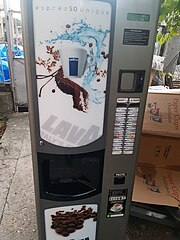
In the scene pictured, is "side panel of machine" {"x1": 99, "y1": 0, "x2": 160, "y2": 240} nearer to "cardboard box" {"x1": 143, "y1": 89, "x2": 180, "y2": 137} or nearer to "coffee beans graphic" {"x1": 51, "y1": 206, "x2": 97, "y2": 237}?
"coffee beans graphic" {"x1": 51, "y1": 206, "x2": 97, "y2": 237}

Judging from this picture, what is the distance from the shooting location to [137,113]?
2.83 ft

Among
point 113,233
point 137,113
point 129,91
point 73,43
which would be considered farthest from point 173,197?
point 73,43

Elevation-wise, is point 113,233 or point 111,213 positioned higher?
point 111,213

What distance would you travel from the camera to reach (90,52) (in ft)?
2.41

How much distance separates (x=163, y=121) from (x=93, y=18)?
92 centimetres

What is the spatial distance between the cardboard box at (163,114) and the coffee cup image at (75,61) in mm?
766

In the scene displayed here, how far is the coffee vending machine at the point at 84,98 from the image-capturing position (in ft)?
2.26

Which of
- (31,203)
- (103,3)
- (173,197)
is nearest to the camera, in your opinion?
(103,3)

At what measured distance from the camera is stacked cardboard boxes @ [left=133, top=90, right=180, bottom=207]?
1.36 m

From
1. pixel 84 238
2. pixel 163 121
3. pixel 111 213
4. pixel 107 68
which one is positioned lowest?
pixel 84 238

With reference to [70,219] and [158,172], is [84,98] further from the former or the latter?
[158,172]

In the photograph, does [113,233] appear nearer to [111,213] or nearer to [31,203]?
[111,213]

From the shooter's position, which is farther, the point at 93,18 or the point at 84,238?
the point at 84,238

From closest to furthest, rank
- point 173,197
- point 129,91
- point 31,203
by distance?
1. point 129,91
2. point 173,197
3. point 31,203
